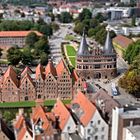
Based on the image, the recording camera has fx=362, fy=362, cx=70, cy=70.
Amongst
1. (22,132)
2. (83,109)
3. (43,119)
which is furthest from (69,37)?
(22,132)

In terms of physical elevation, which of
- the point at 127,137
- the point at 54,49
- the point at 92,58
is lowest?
the point at 54,49

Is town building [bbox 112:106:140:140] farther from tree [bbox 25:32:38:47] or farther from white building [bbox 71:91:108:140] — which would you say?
tree [bbox 25:32:38:47]

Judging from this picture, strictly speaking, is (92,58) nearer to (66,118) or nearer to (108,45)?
(108,45)

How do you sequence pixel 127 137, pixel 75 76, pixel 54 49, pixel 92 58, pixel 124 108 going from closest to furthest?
pixel 127 137 → pixel 124 108 → pixel 75 76 → pixel 92 58 → pixel 54 49

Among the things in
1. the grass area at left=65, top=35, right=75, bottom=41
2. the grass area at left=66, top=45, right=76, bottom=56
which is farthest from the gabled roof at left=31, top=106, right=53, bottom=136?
the grass area at left=65, top=35, right=75, bottom=41

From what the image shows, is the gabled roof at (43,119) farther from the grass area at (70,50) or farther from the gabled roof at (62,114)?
the grass area at (70,50)

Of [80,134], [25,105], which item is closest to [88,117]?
[80,134]

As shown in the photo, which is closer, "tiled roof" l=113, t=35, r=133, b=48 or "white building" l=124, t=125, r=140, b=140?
"white building" l=124, t=125, r=140, b=140
